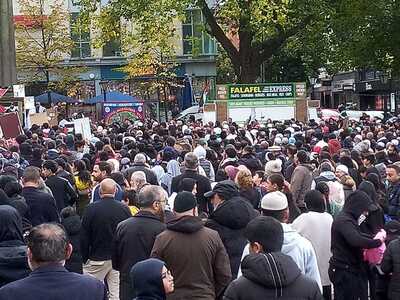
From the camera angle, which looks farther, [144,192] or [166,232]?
[144,192]

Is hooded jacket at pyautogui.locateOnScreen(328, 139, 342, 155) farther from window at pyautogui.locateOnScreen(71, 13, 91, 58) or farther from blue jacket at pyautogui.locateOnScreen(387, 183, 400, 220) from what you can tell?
Result: window at pyautogui.locateOnScreen(71, 13, 91, 58)

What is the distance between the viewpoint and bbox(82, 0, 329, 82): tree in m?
31.5

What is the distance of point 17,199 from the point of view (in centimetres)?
923

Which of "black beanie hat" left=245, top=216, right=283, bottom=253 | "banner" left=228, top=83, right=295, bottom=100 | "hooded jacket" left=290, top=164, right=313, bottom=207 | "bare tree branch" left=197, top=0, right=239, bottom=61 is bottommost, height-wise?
"hooded jacket" left=290, top=164, right=313, bottom=207

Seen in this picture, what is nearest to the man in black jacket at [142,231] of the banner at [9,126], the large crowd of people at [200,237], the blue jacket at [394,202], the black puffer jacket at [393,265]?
the large crowd of people at [200,237]

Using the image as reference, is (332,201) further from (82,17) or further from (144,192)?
(82,17)

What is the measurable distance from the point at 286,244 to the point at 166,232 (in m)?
0.99

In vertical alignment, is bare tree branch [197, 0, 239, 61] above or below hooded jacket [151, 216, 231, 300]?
above

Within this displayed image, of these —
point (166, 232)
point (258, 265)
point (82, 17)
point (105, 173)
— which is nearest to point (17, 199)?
point (105, 173)

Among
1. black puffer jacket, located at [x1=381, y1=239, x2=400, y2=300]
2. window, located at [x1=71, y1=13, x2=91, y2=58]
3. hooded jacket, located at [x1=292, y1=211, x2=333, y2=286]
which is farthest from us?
window, located at [x1=71, y1=13, x2=91, y2=58]

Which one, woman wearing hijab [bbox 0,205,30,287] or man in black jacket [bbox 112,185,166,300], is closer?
woman wearing hijab [bbox 0,205,30,287]

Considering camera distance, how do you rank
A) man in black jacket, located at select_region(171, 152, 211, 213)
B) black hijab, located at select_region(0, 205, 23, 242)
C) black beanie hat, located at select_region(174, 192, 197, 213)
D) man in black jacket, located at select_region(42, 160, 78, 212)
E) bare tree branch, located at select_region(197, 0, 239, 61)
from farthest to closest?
bare tree branch, located at select_region(197, 0, 239, 61)
man in black jacket, located at select_region(42, 160, 78, 212)
man in black jacket, located at select_region(171, 152, 211, 213)
black hijab, located at select_region(0, 205, 23, 242)
black beanie hat, located at select_region(174, 192, 197, 213)

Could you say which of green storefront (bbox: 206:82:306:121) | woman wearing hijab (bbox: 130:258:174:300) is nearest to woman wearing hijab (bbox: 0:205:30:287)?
woman wearing hijab (bbox: 130:258:174:300)

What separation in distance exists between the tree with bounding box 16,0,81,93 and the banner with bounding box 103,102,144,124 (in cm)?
1325
